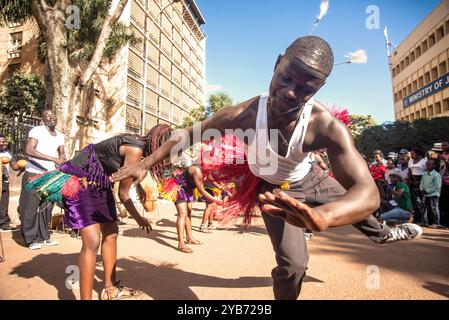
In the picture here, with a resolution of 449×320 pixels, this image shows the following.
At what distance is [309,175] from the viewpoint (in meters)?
2.60

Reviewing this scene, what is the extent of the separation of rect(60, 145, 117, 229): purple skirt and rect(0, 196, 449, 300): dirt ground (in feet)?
2.86

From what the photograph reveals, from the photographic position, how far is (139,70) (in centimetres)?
2838

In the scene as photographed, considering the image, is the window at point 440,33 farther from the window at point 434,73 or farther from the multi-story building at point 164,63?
the multi-story building at point 164,63

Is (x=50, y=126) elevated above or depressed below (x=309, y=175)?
above

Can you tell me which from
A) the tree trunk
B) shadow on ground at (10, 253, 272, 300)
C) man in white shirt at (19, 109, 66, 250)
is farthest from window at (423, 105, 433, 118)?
man in white shirt at (19, 109, 66, 250)

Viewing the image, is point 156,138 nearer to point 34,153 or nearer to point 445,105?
point 34,153

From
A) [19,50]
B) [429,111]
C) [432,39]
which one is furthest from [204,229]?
[432,39]

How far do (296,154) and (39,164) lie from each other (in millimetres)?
4218

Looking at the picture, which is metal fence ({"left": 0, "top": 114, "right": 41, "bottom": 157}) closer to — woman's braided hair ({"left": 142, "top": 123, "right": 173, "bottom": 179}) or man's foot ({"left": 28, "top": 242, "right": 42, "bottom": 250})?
man's foot ({"left": 28, "top": 242, "right": 42, "bottom": 250})

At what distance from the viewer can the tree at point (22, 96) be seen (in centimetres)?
1747

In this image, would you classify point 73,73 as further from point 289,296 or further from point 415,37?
point 415,37

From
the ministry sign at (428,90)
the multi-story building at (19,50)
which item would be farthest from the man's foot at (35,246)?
the ministry sign at (428,90)
